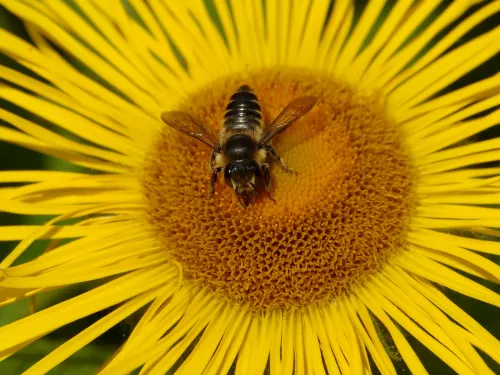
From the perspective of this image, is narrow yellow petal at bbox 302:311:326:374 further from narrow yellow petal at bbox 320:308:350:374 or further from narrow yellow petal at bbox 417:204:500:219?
narrow yellow petal at bbox 417:204:500:219

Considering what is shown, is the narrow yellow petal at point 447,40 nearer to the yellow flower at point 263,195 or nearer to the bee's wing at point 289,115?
the yellow flower at point 263,195

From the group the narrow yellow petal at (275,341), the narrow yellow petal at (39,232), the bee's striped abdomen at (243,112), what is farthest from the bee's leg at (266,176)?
the narrow yellow petal at (39,232)

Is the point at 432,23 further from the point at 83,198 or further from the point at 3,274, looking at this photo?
the point at 3,274

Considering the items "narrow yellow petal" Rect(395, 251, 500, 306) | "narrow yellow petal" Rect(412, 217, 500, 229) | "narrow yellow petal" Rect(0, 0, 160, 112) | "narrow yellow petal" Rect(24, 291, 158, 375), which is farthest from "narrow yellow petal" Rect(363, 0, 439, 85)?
"narrow yellow petal" Rect(24, 291, 158, 375)

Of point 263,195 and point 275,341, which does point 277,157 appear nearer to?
point 263,195

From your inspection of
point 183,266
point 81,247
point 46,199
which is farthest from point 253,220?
point 46,199


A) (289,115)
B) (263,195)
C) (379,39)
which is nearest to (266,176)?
(263,195)
